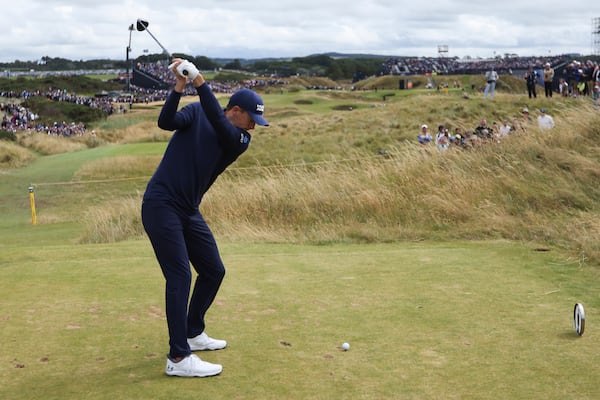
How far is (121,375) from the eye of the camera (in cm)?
538

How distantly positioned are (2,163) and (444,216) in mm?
29349

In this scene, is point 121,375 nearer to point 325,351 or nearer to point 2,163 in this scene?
point 325,351

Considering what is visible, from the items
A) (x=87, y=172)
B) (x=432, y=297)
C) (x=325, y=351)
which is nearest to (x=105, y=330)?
(x=325, y=351)

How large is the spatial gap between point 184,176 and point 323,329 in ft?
6.82

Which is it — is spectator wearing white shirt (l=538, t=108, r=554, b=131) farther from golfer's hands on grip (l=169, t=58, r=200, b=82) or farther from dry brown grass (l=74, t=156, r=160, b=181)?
dry brown grass (l=74, t=156, r=160, b=181)

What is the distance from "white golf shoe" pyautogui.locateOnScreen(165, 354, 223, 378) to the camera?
5.32 m

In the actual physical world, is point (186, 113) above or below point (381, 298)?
above

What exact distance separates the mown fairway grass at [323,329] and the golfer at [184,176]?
32 cm

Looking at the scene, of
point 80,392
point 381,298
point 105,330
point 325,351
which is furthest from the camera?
point 381,298

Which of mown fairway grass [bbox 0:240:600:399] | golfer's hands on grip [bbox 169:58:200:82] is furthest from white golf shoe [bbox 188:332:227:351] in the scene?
golfer's hands on grip [bbox 169:58:200:82]

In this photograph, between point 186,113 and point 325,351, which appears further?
point 325,351

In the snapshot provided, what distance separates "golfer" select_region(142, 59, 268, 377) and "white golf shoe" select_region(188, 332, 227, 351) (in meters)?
0.39

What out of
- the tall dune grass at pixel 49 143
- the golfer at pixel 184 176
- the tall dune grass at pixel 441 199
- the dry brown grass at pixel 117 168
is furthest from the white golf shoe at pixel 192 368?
the tall dune grass at pixel 49 143

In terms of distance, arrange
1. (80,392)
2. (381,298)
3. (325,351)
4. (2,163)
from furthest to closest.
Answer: (2,163)
(381,298)
(325,351)
(80,392)
